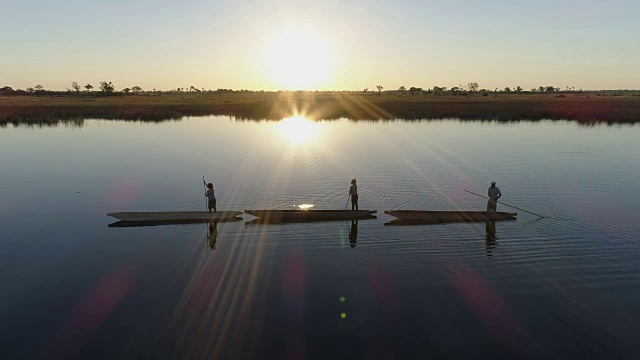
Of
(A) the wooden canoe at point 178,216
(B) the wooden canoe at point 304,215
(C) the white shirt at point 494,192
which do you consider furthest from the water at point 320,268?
(C) the white shirt at point 494,192

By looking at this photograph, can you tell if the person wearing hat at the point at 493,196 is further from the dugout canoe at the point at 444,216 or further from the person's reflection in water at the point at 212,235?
the person's reflection in water at the point at 212,235

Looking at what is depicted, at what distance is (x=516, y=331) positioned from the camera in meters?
11.2

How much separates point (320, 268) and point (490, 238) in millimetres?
8006

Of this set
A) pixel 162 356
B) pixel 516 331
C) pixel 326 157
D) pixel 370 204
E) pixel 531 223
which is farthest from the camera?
pixel 326 157

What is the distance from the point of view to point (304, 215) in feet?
65.3

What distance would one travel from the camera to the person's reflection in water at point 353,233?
17.7m

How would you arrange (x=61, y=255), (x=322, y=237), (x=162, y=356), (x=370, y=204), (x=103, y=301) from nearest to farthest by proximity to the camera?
(x=162, y=356), (x=103, y=301), (x=61, y=255), (x=322, y=237), (x=370, y=204)

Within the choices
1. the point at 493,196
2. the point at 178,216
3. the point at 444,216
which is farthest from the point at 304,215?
the point at 493,196

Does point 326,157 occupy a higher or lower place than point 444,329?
higher

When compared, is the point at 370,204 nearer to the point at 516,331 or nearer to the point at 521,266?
the point at 521,266

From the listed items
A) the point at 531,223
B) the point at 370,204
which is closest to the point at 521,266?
the point at 531,223

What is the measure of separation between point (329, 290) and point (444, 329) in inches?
152

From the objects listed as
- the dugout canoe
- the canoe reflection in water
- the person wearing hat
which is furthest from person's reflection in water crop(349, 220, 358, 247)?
the person wearing hat

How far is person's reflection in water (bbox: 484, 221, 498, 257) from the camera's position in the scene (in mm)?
16797
